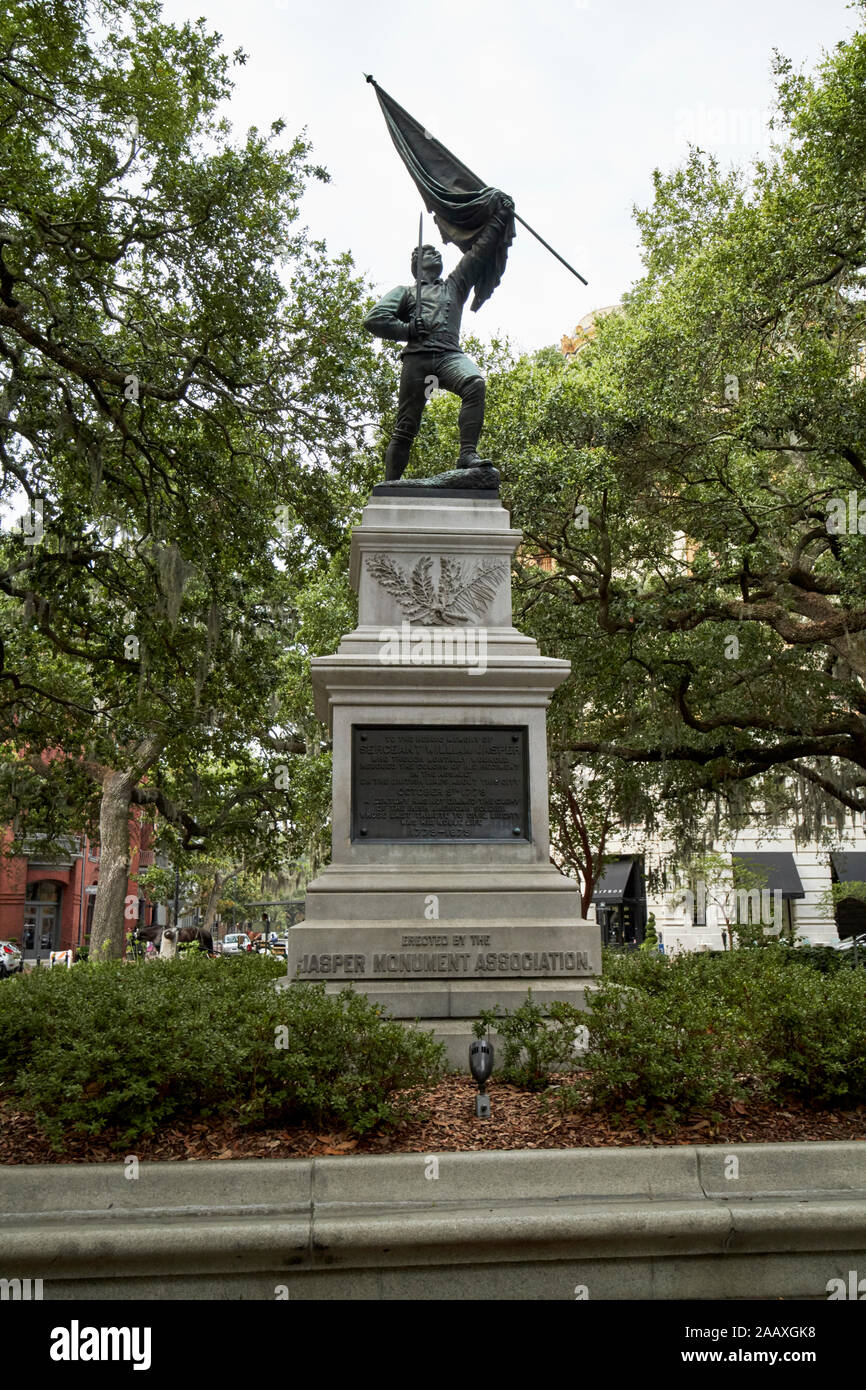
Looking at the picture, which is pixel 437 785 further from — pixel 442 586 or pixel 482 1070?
pixel 482 1070

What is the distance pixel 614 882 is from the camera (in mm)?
40562

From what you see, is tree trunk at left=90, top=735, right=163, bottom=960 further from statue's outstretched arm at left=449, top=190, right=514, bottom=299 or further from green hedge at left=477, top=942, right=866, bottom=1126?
green hedge at left=477, top=942, right=866, bottom=1126

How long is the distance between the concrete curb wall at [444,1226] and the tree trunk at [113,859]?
1955cm

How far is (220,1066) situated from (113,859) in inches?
777

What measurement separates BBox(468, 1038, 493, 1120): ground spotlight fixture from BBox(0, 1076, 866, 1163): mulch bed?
2.4 inches

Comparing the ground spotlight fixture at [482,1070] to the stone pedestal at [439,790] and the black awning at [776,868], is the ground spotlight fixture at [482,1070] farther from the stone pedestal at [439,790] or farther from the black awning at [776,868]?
the black awning at [776,868]

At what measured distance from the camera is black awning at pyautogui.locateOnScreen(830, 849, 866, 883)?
37.9 m

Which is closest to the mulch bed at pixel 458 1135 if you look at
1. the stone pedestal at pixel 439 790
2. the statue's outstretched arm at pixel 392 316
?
the stone pedestal at pixel 439 790

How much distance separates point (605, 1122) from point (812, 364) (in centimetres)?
1449

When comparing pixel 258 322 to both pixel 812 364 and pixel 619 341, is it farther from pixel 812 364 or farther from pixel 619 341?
pixel 619 341

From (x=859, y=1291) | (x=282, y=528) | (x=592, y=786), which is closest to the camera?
(x=859, y=1291)

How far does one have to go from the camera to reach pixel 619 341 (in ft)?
79.3

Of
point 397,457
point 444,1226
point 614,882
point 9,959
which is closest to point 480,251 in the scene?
point 397,457
